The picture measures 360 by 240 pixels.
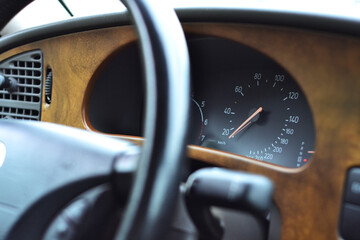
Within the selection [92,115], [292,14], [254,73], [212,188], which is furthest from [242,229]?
[92,115]

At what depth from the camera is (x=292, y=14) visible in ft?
2.71

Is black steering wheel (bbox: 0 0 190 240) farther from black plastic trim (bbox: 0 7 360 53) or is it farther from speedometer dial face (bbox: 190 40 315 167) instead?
speedometer dial face (bbox: 190 40 315 167)

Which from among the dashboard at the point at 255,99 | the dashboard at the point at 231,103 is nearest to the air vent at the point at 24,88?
the dashboard at the point at 255,99

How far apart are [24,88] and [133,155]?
3.22 feet

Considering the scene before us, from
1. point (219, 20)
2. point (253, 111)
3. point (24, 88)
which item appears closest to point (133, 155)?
point (219, 20)

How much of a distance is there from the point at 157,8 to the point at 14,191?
1.26ft

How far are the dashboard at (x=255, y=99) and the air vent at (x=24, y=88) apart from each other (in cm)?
3

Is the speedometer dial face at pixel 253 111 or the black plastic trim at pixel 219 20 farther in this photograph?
the speedometer dial face at pixel 253 111

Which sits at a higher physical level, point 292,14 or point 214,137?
point 292,14

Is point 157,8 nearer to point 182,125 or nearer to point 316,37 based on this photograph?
point 182,125

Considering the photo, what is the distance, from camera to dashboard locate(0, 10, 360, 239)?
767mm

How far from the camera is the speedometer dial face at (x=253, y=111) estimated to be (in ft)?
3.60

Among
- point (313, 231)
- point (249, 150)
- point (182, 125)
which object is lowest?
point (313, 231)

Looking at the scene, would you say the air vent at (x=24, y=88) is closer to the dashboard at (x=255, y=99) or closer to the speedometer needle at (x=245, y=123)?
the dashboard at (x=255, y=99)
